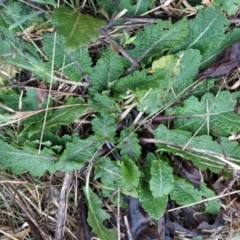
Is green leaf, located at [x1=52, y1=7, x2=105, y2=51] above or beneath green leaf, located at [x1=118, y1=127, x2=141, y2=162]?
above

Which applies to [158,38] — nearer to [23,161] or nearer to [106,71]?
[106,71]

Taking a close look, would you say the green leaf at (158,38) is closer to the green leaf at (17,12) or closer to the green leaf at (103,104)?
the green leaf at (103,104)

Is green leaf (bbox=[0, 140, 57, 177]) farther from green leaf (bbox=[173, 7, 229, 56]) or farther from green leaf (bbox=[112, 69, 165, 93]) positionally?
green leaf (bbox=[173, 7, 229, 56])

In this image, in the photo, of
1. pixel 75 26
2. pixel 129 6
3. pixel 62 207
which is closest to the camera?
pixel 75 26

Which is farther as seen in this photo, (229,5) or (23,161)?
(23,161)

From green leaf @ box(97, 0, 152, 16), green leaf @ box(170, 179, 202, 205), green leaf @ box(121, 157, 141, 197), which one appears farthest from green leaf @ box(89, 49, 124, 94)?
green leaf @ box(170, 179, 202, 205)

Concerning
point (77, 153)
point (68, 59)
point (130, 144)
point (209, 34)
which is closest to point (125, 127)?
point (130, 144)
